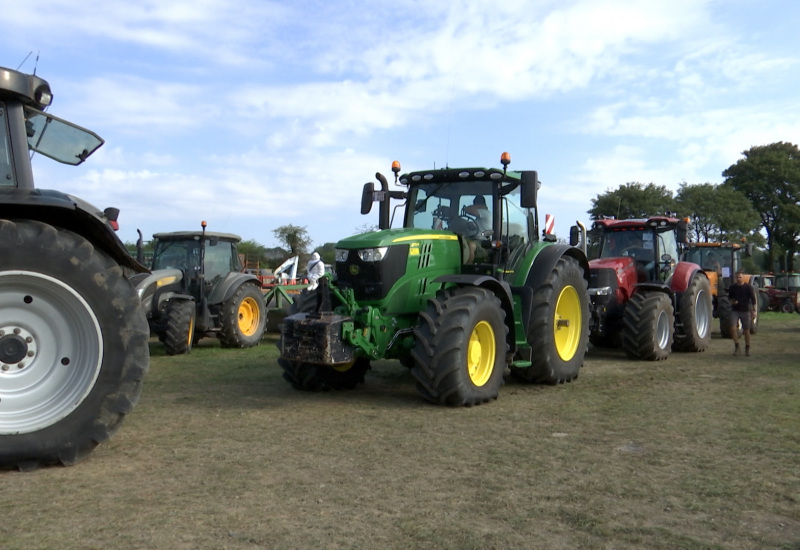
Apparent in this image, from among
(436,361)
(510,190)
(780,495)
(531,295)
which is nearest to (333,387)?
(436,361)

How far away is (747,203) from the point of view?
4269 cm

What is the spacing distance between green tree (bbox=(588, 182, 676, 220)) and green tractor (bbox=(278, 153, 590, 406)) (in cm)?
3327

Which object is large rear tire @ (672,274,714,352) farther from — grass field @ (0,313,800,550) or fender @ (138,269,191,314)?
fender @ (138,269,191,314)

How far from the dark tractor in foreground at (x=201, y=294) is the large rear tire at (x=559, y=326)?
5.21m

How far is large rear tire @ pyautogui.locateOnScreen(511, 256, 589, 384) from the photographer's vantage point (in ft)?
25.8

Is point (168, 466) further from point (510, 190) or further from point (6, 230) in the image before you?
point (510, 190)

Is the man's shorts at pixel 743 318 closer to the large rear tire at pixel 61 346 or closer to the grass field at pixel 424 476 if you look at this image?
the grass field at pixel 424 476

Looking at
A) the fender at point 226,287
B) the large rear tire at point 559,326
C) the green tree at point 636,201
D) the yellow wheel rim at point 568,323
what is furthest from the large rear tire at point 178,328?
the green tree at point 636,201

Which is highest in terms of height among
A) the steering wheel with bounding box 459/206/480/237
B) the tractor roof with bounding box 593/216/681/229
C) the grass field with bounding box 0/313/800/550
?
the tractor roof with bounding box 593/216/681/229

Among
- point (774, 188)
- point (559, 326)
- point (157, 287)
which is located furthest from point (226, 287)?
point (774, 188)

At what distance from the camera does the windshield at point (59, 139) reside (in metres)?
5.01

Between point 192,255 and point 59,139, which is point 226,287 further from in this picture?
point 59,139

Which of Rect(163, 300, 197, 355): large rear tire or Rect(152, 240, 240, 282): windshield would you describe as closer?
Rect(163, 300, 197, 355): large rear tire

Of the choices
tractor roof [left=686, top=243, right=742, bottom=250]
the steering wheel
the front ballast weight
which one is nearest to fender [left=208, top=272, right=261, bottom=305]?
the steering wheel
